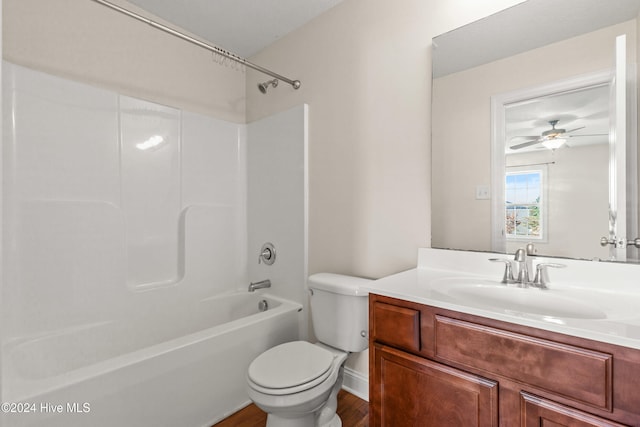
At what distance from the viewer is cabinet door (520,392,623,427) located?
31.3 inches

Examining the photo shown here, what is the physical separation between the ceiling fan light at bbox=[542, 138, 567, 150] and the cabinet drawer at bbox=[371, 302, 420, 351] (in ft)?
2.96

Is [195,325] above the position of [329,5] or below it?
below

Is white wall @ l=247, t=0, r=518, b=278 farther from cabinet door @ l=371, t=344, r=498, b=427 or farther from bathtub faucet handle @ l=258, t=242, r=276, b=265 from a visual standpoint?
cabinet door @ l=371, t=344, r=498, b=427

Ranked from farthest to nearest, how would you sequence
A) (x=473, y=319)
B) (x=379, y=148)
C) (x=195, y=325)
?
1. (x=195, y=325)
2. (x=379, y=148)
3. (x=473, y=319)

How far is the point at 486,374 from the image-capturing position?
951 mm

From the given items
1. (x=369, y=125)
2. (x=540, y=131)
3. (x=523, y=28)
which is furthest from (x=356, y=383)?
(x=523, y=28)

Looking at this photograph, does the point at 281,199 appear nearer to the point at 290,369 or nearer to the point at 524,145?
the point at 290,369

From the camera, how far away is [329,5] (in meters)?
1.99

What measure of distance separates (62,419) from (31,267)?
86 cm

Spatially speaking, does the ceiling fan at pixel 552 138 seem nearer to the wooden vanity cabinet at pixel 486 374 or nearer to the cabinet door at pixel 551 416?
the wooden vanity cabinet at pixel 486 374

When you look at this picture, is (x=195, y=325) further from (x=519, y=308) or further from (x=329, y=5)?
(x=329, y=5)

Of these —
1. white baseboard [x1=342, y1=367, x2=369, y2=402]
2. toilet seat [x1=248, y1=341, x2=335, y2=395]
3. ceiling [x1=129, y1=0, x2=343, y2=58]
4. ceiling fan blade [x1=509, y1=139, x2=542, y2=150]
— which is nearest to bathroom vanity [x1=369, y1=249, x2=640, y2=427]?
toilet seat [x1=248, y1=341, x2=335, y2=395]

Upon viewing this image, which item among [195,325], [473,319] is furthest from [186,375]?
[473,319]

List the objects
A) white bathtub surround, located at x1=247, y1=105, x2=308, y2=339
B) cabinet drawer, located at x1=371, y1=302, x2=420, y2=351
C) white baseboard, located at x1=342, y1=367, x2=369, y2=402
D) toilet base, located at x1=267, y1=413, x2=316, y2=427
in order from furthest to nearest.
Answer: white bathtub surround, located at x1=247, y1=105, x2=308, y2=339 → white baseboard, located at x1=342, y1=367, x2=369, y2=402 → toilet base, located at x1=267, y1=413, x2=316, y2=427 → cabinet drawer, located at x1=371, y1=302, x2=420, y2=351
